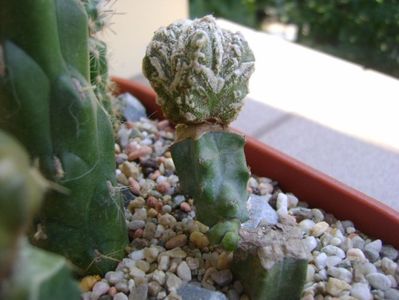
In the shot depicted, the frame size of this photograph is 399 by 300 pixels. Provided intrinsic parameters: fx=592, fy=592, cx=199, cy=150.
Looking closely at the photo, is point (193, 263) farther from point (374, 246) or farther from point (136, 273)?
point (374, 246)

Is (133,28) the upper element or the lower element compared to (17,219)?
lower

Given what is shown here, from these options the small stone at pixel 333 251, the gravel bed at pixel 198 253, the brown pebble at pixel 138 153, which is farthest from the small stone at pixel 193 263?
the brown pebble at pixel 138 153

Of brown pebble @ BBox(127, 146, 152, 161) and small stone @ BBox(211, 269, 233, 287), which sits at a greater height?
small stone @ BBox(211, 269, 233, 287)

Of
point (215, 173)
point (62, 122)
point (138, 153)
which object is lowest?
point (138, 153)

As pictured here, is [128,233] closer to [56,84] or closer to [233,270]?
[233,270]

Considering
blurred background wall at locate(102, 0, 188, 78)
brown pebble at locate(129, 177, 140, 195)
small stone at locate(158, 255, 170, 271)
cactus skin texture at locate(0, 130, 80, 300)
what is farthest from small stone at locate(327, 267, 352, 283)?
blurred background wall at locate(102, 0, 188, 78)

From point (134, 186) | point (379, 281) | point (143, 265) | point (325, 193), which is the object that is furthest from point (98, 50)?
point (379, 281)

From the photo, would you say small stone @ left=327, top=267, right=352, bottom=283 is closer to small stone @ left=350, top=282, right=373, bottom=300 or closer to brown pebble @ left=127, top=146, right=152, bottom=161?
small stone @ left=350, top=282, right=373, bottom=300
